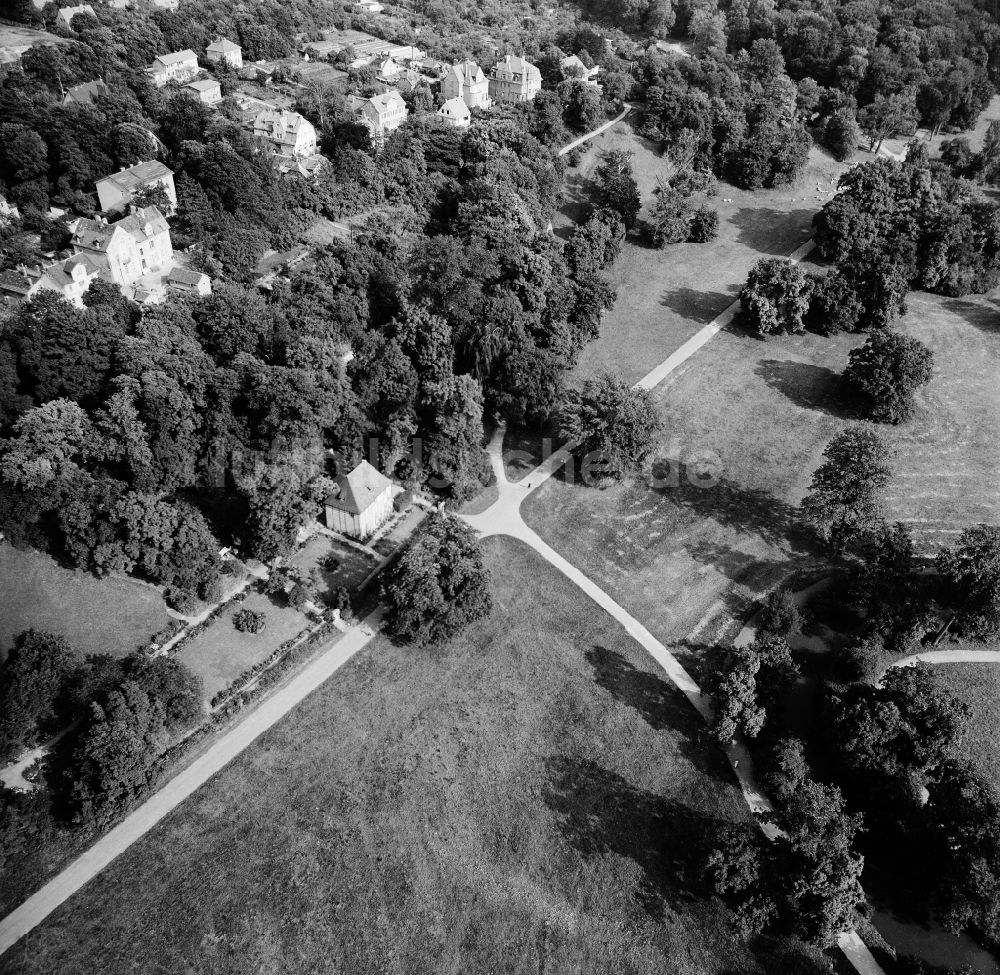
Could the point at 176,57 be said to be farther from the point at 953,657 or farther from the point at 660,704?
the point at 953,657

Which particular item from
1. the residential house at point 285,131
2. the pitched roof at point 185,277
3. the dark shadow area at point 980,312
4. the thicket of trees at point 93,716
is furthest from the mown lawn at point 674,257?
the thicket of trees at point 93,716

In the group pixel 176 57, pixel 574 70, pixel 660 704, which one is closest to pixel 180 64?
pixel 176 57

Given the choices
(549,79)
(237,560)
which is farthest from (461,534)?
(549,79)

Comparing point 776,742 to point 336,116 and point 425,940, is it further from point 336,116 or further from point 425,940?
point 336,116

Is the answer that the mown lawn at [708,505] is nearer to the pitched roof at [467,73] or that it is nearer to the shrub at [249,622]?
the shrub at [249,622]

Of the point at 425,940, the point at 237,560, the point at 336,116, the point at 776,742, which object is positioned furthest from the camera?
the point at 336,116
